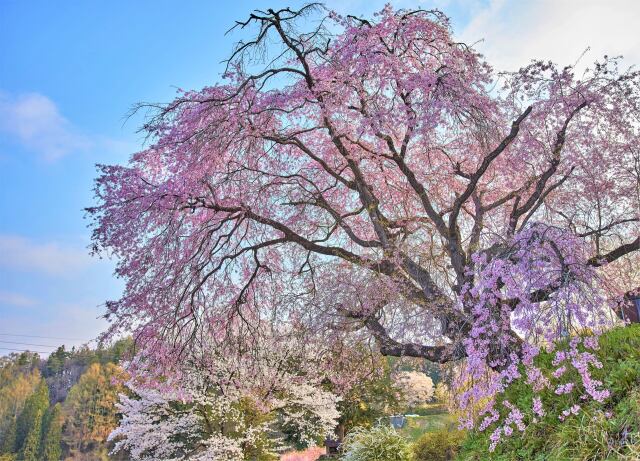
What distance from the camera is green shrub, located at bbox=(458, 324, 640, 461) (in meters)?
3.37

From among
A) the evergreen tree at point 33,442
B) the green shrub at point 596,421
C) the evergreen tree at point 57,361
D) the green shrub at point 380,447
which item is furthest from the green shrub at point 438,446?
the evergreen tree at point 57,361

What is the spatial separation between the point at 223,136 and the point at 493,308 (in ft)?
12.9

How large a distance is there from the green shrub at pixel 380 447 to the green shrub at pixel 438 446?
9.7 inches

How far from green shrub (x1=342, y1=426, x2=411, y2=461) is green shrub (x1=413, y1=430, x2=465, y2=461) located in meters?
0.25

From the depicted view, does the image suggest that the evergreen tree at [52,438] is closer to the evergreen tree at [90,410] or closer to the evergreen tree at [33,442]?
the evergreen tree at [33,442]

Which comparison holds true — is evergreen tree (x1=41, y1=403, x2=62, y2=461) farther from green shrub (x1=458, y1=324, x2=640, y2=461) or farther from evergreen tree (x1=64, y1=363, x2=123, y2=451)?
green shrub (x1=458, y1=324, x2=640, y2=461)

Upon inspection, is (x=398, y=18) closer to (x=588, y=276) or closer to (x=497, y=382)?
(x=588, y=276)

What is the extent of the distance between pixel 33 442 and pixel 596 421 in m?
41.5

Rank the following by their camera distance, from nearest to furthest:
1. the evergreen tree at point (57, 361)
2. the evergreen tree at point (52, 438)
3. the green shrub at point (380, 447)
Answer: the green shrub at point (380, 447), the evergreen tree at point (52, 438), the evergreen tree at point (57, 361)

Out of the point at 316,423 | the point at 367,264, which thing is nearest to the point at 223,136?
the point at 367,264

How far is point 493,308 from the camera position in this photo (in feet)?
16.0

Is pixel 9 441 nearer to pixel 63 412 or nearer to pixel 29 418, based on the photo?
pixel 29 418

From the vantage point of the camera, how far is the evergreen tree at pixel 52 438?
120 ft

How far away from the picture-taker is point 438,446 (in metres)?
8.90
